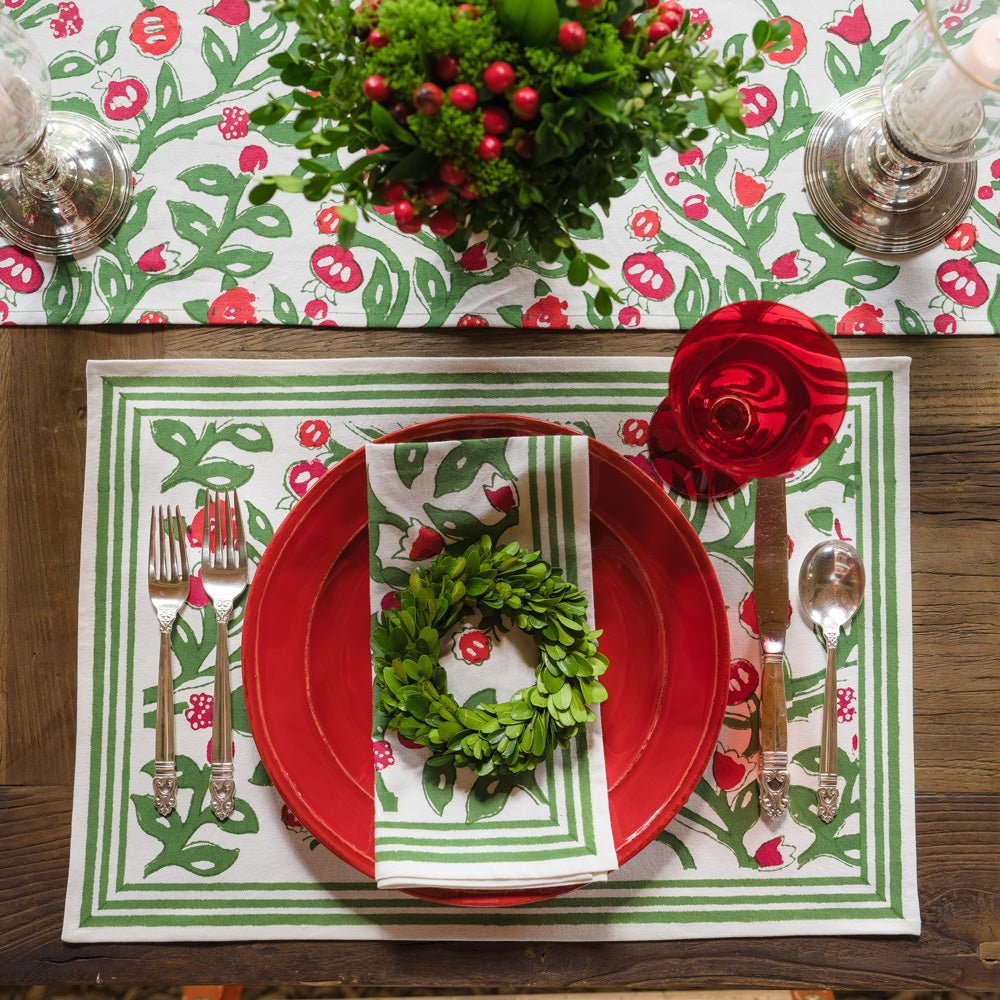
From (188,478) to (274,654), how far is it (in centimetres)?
19

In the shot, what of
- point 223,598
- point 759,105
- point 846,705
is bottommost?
point 846,705

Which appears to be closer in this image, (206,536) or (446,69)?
(446,69)

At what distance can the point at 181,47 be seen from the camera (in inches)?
31.6

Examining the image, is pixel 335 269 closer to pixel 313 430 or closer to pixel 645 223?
pixel 313 430

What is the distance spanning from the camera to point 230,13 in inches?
31.6

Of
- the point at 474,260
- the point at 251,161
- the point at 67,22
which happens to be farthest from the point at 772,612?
the point at 67,22

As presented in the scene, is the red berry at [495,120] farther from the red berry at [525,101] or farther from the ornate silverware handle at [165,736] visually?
the ornate silverware handle at [165,736]

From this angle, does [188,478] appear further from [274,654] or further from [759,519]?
[759,519]

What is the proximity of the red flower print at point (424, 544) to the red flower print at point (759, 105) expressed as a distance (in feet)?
1.58

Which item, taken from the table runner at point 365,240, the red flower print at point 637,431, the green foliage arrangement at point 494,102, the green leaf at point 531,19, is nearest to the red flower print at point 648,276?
the table runner at point 365,240

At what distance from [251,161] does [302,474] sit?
0.29 meters

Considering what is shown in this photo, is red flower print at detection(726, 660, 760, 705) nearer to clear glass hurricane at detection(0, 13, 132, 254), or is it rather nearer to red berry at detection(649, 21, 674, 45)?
red berry at detection(649, 21, 674, 45)

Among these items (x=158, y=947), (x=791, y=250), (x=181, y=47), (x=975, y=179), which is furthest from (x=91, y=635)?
(x=975, y=179)

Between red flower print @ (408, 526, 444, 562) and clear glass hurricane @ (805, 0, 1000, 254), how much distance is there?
18.3 inches
